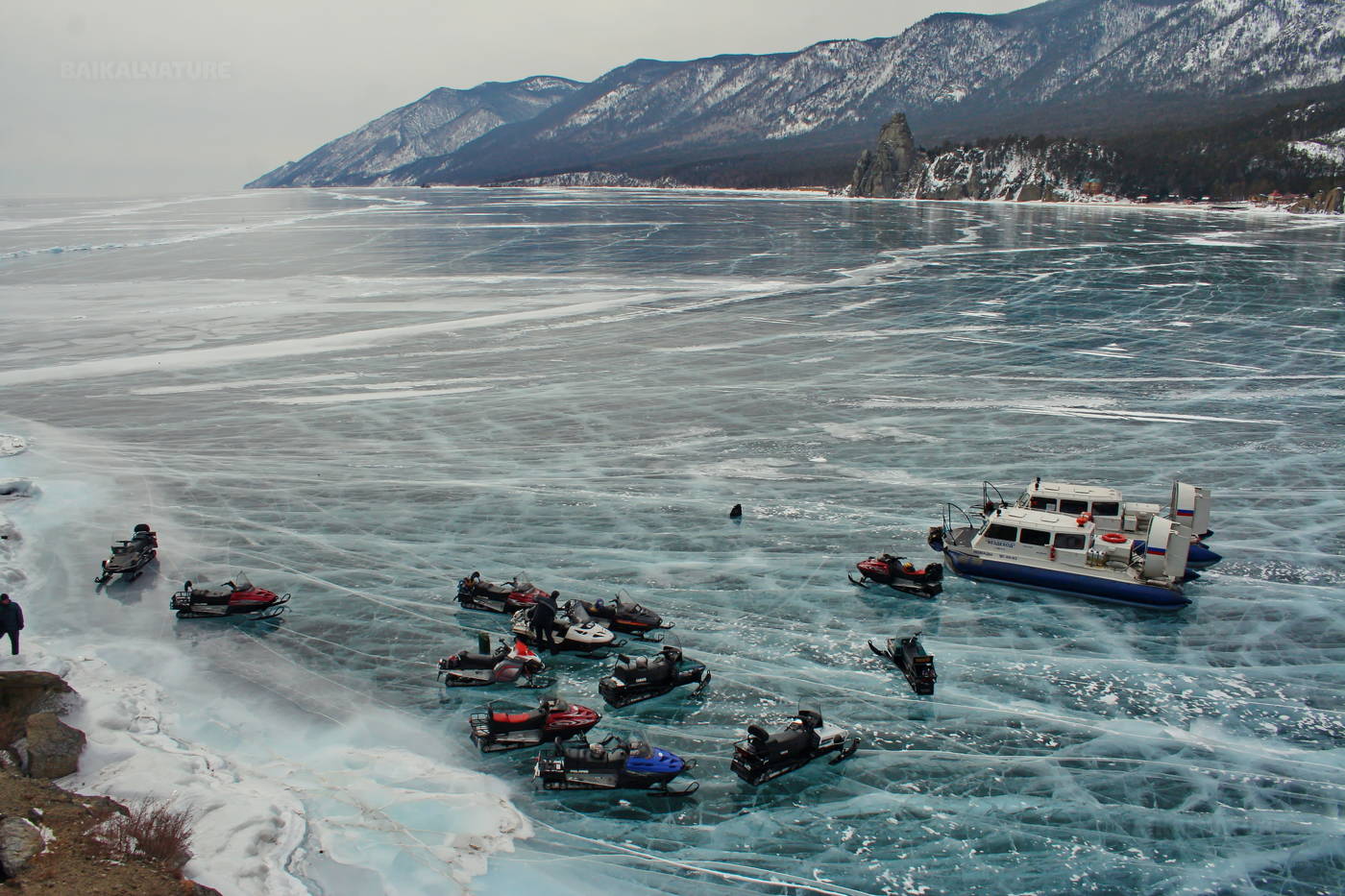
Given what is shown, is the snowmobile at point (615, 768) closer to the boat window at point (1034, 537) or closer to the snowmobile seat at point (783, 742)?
the snowmobile seat at point (783, 742)

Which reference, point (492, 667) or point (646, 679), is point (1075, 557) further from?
point (492, 667)

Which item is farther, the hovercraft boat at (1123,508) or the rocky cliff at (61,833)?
the hovercraft boat at (1123,508)

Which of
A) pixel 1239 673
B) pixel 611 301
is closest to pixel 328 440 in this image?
pixel 1239 673

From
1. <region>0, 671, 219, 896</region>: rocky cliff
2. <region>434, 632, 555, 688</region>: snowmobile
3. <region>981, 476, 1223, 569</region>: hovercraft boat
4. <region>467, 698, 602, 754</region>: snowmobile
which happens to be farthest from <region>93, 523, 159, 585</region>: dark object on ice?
<region>981, 476, 1223, 569</region>: hovercraft boat

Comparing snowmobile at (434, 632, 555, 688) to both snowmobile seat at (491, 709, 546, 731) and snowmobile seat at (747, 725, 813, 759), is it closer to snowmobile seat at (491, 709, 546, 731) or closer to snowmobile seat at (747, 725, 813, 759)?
snowmobile seat at (491, 709, 546, 731)

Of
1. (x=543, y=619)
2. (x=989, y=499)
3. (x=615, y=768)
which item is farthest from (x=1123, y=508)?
(x=615, y=768)

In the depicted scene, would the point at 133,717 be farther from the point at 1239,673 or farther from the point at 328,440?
the point at 1239,673

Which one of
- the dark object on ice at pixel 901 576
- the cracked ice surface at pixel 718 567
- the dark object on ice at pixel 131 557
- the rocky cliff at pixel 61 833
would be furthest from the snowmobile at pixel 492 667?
the dark object on ice at pixel 131 557
